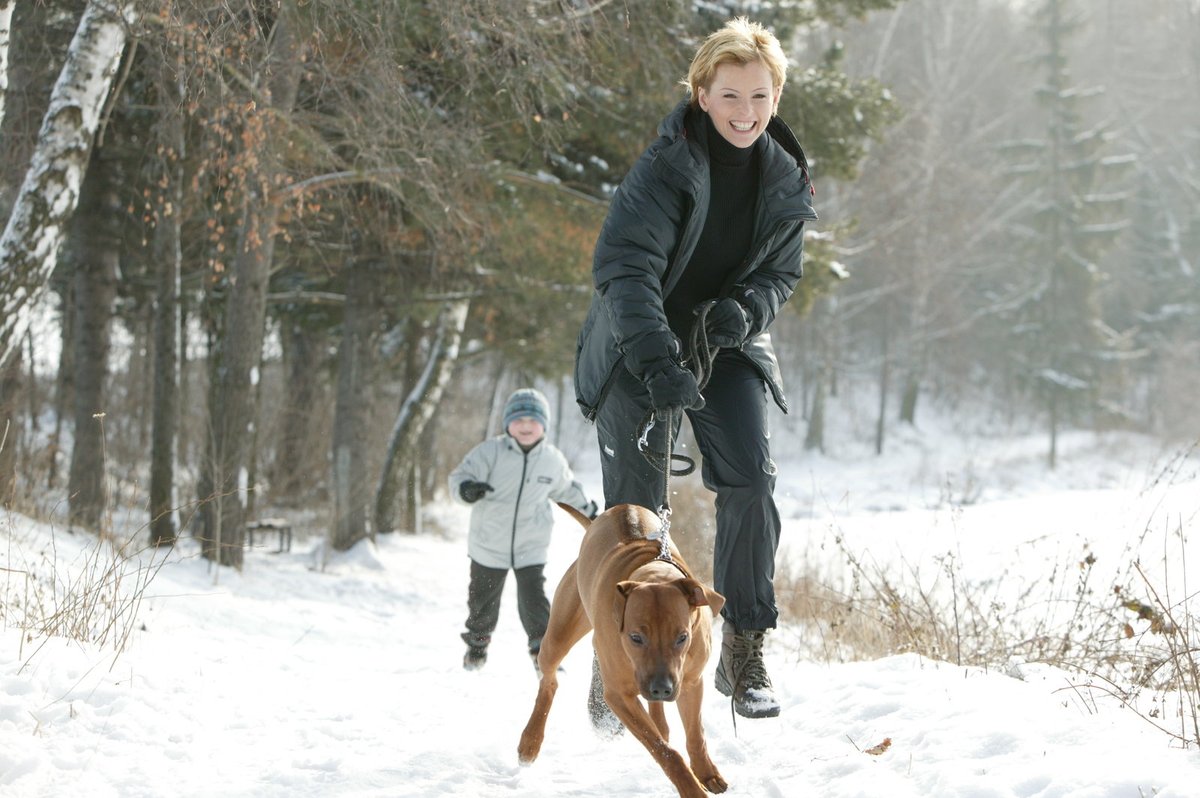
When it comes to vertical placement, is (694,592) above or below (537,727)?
above

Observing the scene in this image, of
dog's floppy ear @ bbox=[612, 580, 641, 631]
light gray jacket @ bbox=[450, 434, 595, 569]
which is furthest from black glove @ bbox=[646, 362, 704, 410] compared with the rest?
light gray jacket @ bbox=[450, 434, 595, 569]

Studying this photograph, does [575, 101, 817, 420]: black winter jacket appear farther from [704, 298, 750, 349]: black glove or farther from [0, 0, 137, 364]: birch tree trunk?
[0, 0, 137, 364]: birch tree trunk

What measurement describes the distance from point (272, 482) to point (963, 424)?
95.5 ft

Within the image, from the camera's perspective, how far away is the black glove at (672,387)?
332cm

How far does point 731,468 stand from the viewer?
3.66 metres

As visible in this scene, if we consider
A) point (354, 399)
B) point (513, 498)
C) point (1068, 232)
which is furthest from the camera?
point (1068, 232)

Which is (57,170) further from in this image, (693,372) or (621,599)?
(621,599)

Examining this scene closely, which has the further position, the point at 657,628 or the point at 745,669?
the point at 745,669

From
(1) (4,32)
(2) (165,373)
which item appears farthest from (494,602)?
(2) (165,373)

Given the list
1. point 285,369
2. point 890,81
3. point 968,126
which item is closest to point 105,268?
point 285,369

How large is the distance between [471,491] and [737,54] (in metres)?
3.76

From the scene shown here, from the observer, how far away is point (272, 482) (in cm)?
1900

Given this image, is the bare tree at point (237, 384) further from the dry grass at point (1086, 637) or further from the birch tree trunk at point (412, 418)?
the dry grass at point (1086, 637)

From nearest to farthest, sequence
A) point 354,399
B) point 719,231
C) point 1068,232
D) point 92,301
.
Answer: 1. point 719,231
2. point 92,301
3. point 354,399
4. point 1068,232
